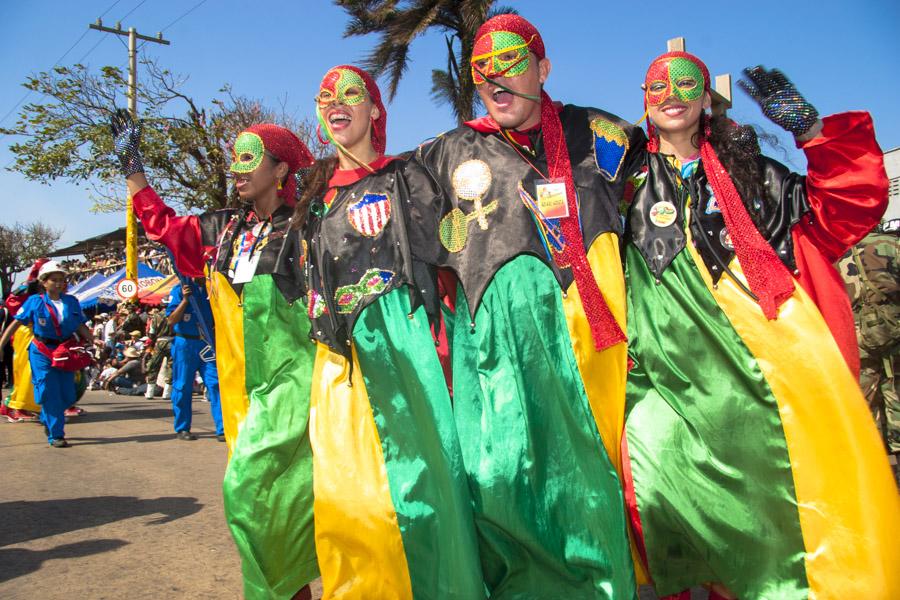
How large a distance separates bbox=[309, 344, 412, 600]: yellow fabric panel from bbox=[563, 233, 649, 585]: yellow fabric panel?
2.53ft

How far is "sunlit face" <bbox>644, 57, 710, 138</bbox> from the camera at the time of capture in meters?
3.08

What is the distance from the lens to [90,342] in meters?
9.52

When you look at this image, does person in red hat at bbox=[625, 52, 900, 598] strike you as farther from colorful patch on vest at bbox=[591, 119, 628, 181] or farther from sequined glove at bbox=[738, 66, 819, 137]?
colorful patch on vest at bbox=[591, 119, 628, 181]

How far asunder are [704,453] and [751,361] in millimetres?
345

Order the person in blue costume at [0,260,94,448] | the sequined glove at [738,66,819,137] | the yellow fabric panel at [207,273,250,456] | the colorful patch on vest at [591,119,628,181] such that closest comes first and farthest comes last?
the sequined glove at [738,66,819,137] → the colorful patch on vest at [591,119,628,181] → the yellow fabric panel at [207,273,250,456] → the person in blue costume at [0,260,94,448]

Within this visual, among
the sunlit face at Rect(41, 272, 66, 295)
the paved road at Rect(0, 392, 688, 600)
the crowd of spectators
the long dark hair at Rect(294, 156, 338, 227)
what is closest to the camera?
the long dark hair at Rect(294, 156, 338, 227)

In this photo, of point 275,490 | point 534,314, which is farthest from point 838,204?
point 275,490

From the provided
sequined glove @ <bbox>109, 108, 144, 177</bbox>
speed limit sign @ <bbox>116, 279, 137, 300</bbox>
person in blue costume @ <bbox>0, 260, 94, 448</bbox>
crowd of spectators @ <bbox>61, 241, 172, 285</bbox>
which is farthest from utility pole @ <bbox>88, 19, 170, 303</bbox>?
sequined glove @ <bbox>109, 108, 144, 177</bbox>

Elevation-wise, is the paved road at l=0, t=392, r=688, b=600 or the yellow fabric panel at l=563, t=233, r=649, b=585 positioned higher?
the yellow fabric panel at l=563, t=233, r=649, b=585

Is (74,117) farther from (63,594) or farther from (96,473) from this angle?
(63,594)

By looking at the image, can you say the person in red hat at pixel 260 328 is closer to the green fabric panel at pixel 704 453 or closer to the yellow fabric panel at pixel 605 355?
the yellow fabric panel at pixel 605 355

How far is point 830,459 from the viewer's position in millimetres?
2568

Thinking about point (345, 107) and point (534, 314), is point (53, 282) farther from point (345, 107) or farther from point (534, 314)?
point (534, 314)

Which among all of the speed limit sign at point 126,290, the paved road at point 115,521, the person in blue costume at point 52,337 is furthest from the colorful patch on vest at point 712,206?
the speed limit sign at point 126,290
